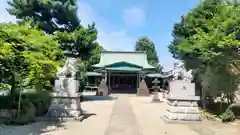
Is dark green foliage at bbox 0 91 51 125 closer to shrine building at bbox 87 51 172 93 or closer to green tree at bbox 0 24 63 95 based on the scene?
green tree at bbox 0 24 63 95

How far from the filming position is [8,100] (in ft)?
38.3

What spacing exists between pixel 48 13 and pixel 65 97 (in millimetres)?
12453

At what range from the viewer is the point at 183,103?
1224 cm

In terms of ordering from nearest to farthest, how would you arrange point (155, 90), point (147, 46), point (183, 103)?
point (183, 103) → point (155, 90) → point (147, 46)

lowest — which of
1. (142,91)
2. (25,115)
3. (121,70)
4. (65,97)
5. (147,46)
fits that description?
(25,115)

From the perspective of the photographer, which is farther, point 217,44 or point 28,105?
point 217,44

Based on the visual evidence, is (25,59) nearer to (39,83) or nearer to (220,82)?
(39,83)

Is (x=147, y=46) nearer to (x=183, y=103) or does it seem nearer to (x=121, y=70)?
(x=121, y=70)

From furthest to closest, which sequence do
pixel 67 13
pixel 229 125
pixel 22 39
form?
pixel 67 13 → pixel 229 125 → pixel 22 39

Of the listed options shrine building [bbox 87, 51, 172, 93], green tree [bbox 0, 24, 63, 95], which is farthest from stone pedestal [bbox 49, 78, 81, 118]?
shrine building [bbox 87, 51, 172, 93]

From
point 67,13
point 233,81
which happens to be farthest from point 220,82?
point 67,13

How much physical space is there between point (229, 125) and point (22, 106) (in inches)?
330

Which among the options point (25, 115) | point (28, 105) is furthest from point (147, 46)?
point (25, 115)

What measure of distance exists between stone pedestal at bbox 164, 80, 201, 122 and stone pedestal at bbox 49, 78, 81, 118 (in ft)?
13.3
